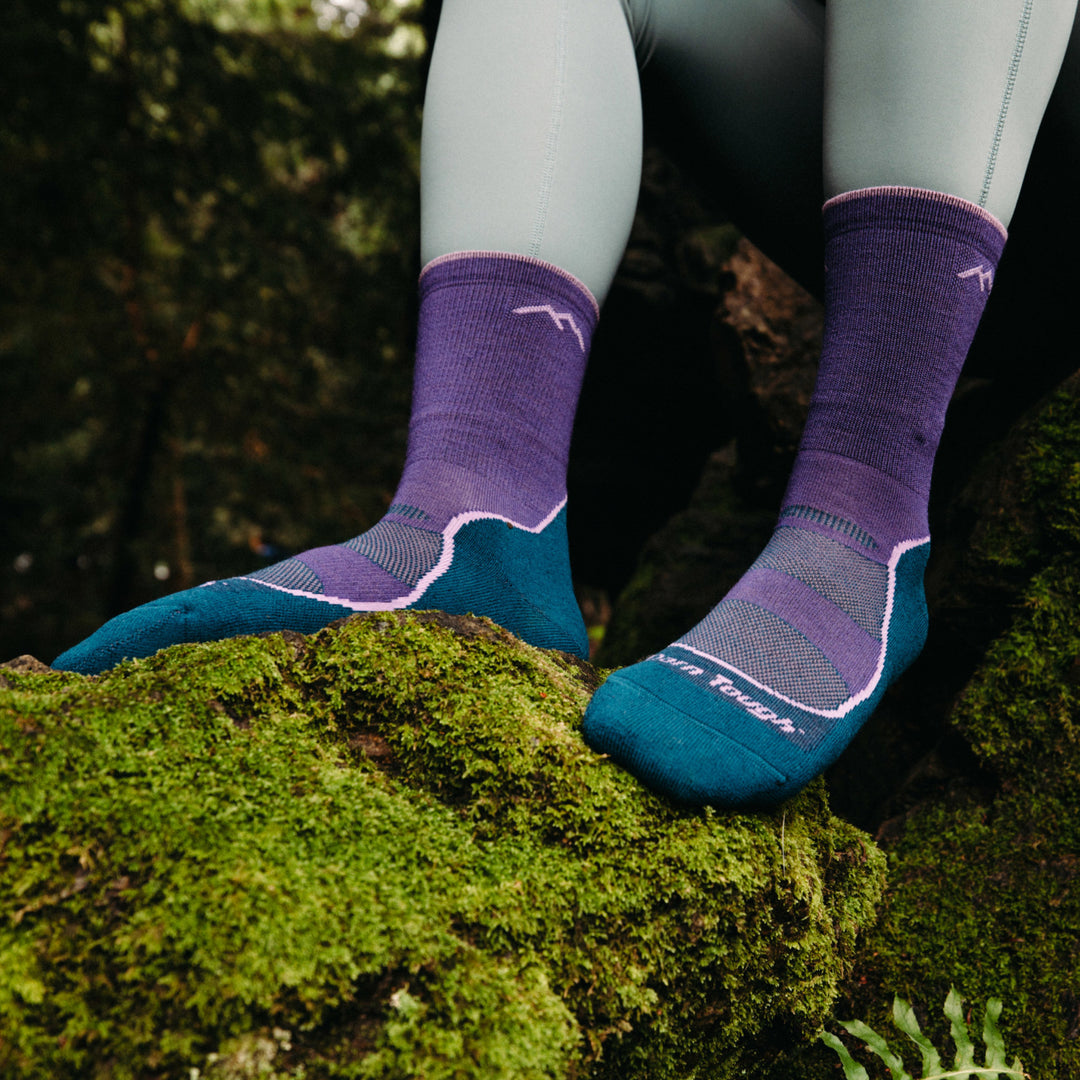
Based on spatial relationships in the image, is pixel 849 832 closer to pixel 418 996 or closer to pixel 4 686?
pixel 418 996

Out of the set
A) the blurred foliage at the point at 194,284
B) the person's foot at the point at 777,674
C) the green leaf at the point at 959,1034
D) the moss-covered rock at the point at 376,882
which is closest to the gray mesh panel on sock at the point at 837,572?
the person's foot at the point at 777,674

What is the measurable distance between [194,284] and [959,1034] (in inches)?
228

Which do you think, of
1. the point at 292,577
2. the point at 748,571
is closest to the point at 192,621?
the point at 292,577

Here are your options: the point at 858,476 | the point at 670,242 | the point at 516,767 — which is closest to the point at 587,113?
the point at 858,476

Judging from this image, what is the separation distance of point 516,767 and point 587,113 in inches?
29.3

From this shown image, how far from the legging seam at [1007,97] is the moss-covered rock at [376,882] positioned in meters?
0.66

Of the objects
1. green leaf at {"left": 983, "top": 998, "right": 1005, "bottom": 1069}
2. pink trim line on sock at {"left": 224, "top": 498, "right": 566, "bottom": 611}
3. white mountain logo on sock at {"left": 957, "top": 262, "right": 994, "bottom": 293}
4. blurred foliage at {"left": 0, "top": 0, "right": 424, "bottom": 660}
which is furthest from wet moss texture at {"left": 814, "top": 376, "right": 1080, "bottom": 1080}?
blurred foliage at {"left": 0, "top": 0, "right": 424, "bottom": 660}

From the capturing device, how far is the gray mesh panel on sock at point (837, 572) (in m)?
0.88

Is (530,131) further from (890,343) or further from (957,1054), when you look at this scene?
(957,1054)

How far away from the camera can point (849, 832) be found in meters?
0.88

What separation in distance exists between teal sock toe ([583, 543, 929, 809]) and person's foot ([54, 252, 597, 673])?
0.78 ft

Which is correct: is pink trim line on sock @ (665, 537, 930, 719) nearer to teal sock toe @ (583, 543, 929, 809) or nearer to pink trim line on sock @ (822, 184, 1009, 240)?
teal sock toe @ (583, 543, 929, 809)

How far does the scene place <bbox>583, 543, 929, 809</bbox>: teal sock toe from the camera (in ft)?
2.34

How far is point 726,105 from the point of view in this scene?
1.17m
